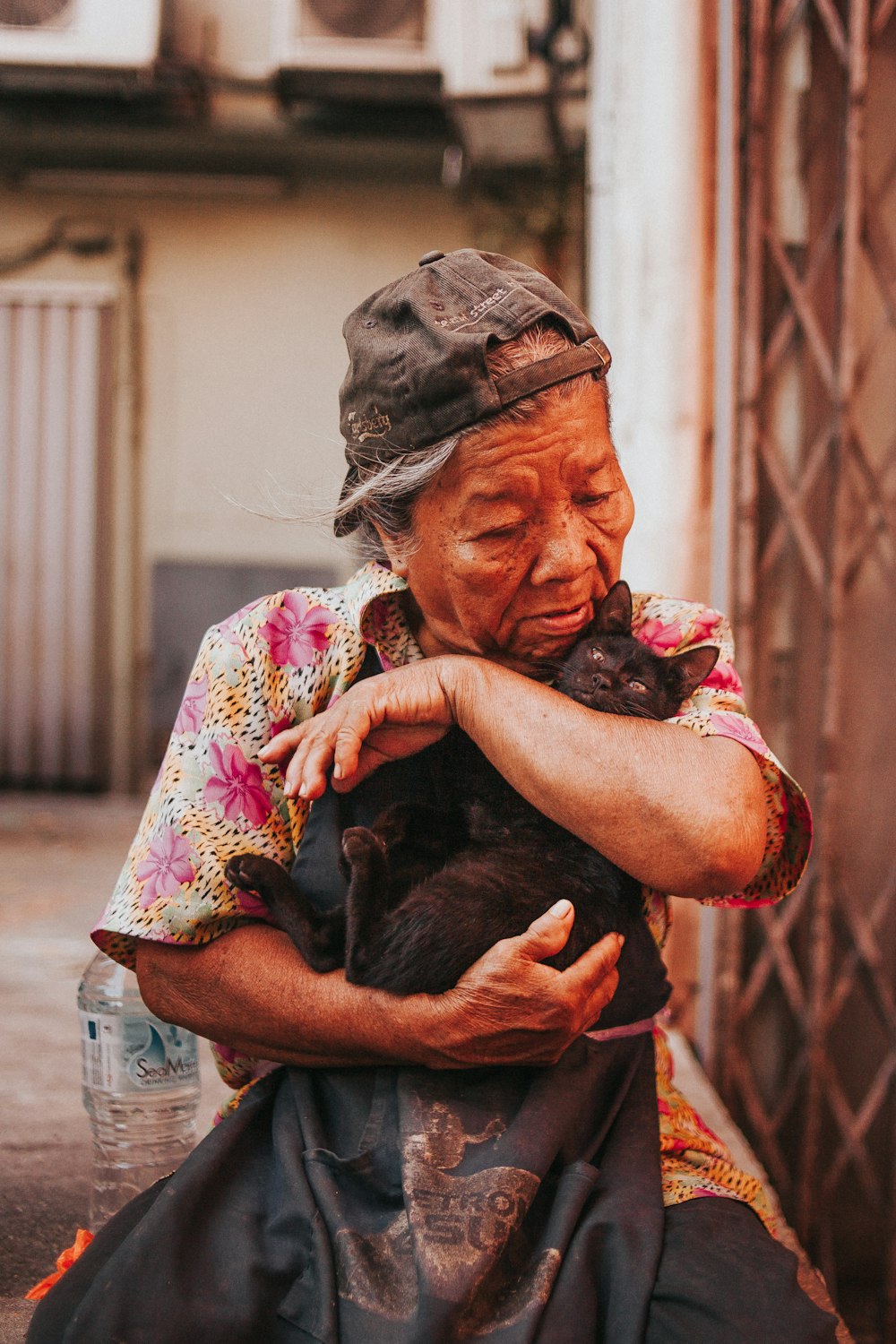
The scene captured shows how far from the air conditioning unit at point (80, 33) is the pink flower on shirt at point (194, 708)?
270 inches

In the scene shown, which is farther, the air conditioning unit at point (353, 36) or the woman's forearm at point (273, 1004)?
the air conditioning unit at point (353, 36)

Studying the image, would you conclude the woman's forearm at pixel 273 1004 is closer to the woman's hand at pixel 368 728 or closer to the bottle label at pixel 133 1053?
the woman's hand at pixel 368 728

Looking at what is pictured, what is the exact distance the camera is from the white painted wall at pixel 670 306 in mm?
3518

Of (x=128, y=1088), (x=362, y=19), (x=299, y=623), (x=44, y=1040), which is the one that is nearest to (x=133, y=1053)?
(x=128, y=1088)

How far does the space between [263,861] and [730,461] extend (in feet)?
7.62

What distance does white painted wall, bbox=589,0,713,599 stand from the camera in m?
3.52

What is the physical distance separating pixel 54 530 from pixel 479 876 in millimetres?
7360

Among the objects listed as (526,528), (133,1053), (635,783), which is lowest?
(133,1053)

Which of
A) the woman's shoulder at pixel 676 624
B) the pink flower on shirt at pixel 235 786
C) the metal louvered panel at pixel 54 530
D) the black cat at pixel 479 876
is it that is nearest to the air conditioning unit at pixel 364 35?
the metal louvered panel at pixel 54 530

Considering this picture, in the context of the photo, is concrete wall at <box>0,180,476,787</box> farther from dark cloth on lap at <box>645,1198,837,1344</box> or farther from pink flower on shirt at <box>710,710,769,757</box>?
dark cloth on lap at <box>645,1198,837,1344</box>

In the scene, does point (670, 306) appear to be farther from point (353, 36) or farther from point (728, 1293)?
point (353, 36)

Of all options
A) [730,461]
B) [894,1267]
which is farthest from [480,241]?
[894,1267]

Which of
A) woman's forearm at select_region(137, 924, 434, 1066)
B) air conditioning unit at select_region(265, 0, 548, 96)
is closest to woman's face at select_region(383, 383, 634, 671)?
woman's forearm at select_region(137, 924, 434, 1066)

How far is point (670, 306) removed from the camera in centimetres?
355
